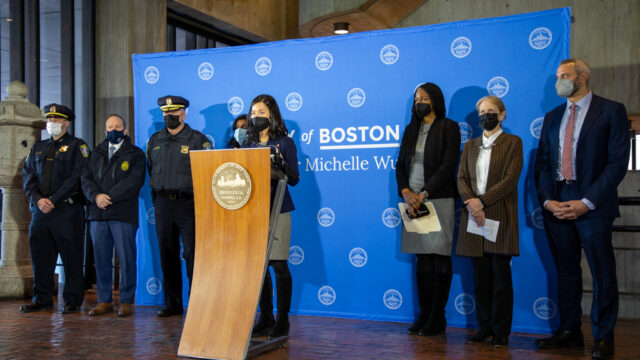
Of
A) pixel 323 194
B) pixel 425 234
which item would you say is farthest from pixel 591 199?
pixel 323 194

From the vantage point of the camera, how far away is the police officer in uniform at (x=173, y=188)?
4477 millimetres

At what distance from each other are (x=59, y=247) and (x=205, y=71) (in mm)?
1874

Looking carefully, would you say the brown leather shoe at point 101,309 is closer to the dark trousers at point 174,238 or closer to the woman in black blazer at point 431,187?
the dark trousers at point 174,238

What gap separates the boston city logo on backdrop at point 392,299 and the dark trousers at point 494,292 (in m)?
→ 0.79

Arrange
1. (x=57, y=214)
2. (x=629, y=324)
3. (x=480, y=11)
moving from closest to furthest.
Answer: (x=629, y=324) → (x=57, y=214) → (x=480, y=11)

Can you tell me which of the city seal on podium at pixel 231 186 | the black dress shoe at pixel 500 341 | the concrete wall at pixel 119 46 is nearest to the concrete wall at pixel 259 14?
the concrete wall at pixel 119 46

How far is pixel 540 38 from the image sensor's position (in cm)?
395

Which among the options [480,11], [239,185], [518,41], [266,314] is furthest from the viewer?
[480,11]

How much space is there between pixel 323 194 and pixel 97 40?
3.94 meters

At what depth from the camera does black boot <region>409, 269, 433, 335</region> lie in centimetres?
389

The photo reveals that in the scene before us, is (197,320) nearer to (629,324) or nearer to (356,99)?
(356,99)

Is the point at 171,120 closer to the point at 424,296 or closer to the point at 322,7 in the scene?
the point at 424,296

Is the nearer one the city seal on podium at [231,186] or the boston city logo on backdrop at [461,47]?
the city seal on podium at [231,186]

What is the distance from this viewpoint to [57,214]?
190 inches
